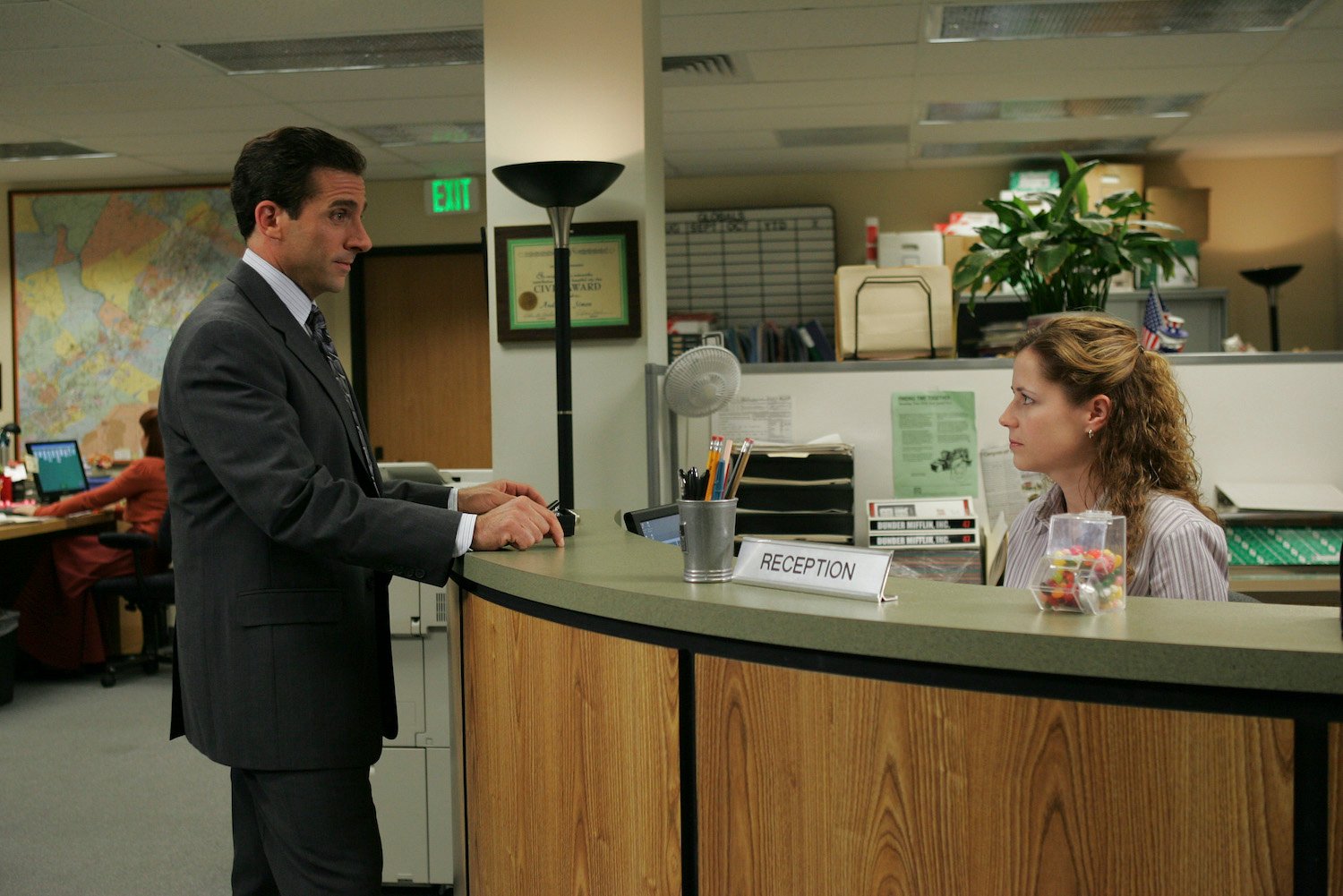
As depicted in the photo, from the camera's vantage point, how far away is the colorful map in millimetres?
7152

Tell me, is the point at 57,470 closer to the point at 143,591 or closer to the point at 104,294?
the point at 143,591

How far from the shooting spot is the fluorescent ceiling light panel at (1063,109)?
5.55 m

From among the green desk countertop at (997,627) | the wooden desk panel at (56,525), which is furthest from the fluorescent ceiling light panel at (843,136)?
the green desk countertop at (997,627)

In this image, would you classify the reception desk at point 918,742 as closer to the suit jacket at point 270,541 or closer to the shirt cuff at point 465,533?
the shirt cuff at point 465,533

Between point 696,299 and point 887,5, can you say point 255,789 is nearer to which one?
point 887,5

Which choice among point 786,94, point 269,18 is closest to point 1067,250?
point 786,94

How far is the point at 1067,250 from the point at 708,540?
1833 mm

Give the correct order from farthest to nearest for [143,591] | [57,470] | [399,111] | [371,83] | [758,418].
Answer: [57,470]
[399,111]
[143,591]
[371,83]
[758,418]

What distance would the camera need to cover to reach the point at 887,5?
13.2 ft

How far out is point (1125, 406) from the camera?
1704 mm

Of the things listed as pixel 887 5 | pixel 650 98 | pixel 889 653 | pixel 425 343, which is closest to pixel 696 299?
pixel 425 343

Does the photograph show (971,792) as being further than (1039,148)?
No

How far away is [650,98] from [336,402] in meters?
1.61

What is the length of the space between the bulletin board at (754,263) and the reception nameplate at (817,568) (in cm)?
593
